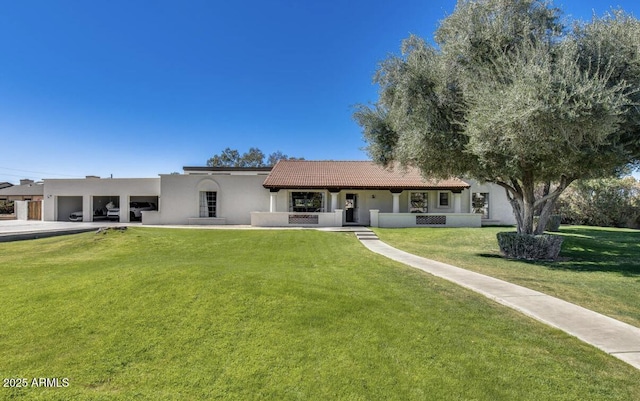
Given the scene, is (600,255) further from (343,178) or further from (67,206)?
(67,206)

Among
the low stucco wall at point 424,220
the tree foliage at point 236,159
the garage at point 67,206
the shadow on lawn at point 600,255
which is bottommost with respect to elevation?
the shadow on lawn at point 600,255

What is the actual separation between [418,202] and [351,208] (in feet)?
17.3

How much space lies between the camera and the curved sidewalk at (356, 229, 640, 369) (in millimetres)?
4526

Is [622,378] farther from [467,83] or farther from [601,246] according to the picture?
[601,246]

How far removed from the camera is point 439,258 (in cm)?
1245

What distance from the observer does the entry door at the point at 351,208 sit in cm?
2644

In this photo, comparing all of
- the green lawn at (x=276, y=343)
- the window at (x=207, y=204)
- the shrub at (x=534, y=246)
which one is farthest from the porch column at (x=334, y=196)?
the green lawn at (x=276, y=343)

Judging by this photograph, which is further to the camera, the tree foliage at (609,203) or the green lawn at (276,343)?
the tree foliage at (609,203)

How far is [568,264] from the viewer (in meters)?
11.9

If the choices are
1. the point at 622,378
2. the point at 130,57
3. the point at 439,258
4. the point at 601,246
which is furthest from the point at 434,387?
the point at 130,57

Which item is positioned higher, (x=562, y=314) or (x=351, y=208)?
(x=351, y=208)

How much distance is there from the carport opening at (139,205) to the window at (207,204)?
23.0 feet

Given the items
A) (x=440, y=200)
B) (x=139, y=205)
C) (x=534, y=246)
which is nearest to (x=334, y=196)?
(x=440, y=200)

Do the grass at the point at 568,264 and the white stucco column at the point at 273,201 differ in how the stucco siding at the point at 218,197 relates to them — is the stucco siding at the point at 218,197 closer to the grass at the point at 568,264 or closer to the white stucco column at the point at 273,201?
the white stucco column at the point at 273,201
